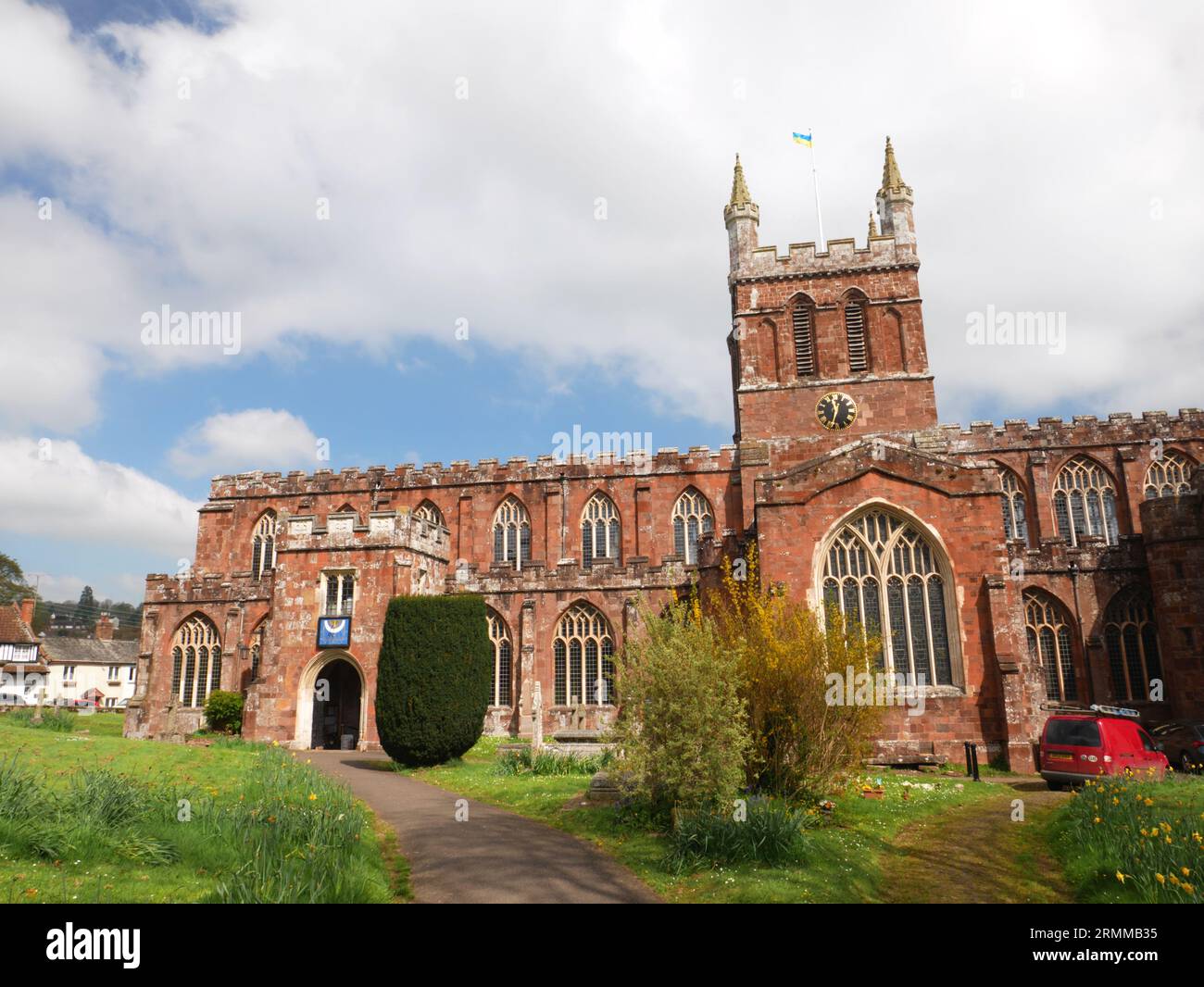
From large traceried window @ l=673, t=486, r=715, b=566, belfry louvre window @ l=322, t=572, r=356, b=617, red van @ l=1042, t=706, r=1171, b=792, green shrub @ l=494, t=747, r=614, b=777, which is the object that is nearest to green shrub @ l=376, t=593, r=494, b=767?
green shrub @ l=494, t=747, r=614, b=777

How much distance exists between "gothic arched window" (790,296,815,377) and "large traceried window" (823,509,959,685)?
40.1 feet

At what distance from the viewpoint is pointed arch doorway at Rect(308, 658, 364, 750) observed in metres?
27.0

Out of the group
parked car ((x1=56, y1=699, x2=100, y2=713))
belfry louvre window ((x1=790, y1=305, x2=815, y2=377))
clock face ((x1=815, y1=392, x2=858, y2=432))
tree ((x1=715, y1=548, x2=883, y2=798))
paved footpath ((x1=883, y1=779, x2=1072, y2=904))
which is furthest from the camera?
parked car ((x1=56, y1=699, x2=100, y2=713))

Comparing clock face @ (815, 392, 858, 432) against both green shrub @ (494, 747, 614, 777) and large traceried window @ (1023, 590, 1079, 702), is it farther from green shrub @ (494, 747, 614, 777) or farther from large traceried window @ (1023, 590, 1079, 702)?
green shrub @ (494, 747, 614, 777)

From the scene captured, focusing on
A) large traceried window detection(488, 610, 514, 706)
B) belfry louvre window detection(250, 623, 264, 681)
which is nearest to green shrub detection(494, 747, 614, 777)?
large traceried window detection(488, 610, 514, 706)

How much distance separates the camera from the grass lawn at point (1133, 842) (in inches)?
319

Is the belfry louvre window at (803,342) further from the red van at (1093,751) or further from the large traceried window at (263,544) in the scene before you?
the large traceried window at (263,544)

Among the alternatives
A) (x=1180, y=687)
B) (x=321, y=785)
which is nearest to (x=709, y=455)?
(x=1180, y=687)

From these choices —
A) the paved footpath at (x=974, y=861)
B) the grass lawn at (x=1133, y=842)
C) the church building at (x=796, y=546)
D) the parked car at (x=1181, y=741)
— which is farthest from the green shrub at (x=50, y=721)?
the parked car at (x=1181, y=741)

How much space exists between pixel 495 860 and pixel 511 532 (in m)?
27.0

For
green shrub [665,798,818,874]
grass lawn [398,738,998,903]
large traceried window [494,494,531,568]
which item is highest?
large traceried window [494,494,531,568]

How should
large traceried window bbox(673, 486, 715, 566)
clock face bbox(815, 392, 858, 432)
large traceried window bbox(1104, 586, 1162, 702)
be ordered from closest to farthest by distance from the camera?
1. large traceried window bbox(1104, 586, 1162, 702)
2. clock face bbox(815, 392, 858, 432)
3. large traceried window bbox(673, 486, 715, 566)

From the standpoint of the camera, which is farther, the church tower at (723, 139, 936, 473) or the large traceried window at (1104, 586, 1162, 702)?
the church tower at (723, 139, 936, 473)

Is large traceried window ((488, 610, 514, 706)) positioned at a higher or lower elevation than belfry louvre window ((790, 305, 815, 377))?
lower
